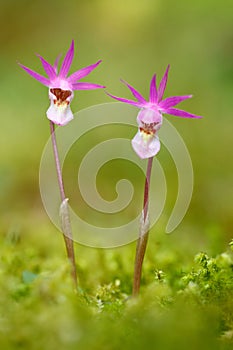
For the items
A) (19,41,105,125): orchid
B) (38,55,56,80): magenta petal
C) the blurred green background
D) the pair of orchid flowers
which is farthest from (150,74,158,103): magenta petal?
the blurred green background

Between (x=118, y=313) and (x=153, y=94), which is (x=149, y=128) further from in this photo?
(x=118, y=313)

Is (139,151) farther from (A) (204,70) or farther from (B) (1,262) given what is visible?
(A) (204,70)

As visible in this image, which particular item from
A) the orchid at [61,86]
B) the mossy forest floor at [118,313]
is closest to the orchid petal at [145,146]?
the orchid at [61,86]

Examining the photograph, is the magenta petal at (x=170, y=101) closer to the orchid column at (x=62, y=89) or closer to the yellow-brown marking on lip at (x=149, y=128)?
the yellow-brown marking on lip at (x=149, y=128)

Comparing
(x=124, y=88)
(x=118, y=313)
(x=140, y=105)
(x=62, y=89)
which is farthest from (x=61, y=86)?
(x=124, y=88)

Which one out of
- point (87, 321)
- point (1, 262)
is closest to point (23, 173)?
point (1, 262)

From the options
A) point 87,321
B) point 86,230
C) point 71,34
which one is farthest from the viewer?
point 71,34
